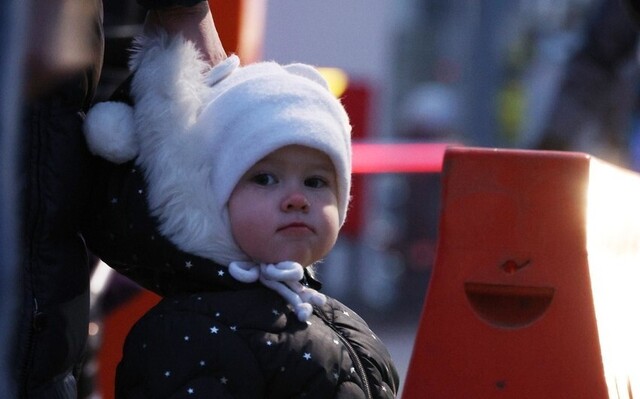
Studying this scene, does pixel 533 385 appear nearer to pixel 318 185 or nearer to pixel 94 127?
pixel 318 185

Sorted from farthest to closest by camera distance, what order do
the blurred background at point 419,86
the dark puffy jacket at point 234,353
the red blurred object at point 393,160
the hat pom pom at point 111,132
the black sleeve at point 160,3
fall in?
1. the red blurred object at point 393,160
2. the blurred background at point 419,86
3. the black sleeve at point 160,3
4. the hat pom pom at point 111,132
5. the dark puffy jacket at point 234,353

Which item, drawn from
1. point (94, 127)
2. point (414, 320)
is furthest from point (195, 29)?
point (414, 320)

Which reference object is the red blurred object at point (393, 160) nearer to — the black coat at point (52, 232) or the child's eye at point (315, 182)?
the child's eye at point (315, 182)

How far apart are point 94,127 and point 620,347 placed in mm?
1378

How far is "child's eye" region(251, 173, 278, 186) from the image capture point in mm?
2932

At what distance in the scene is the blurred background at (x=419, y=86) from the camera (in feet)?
24.3

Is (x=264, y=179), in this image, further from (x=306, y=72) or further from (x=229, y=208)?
(x=306, y=72)

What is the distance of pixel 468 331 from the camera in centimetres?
337

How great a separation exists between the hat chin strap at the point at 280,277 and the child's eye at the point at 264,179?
16cm

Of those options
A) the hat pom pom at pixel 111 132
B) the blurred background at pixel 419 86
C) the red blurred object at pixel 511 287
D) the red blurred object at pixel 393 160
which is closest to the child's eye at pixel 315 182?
the hat pom pom at pixel 111 132

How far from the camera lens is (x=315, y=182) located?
2.99 m

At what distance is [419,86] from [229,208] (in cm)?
1525

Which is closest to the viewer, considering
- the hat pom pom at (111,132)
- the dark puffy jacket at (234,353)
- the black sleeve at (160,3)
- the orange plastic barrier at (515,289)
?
the dark puffy jacket at (234,353)

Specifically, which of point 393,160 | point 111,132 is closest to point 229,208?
point 111,132
